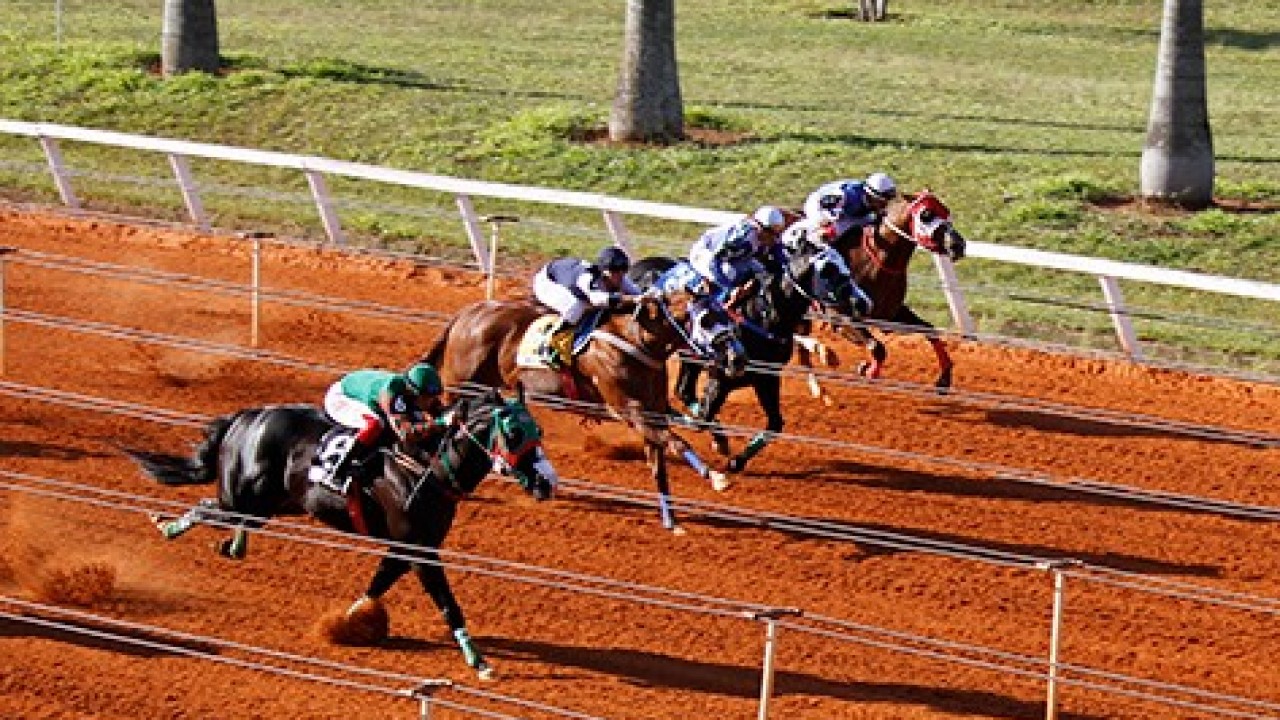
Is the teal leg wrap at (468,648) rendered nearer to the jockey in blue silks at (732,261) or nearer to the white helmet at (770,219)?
the jockey in blue silks at (732,261)

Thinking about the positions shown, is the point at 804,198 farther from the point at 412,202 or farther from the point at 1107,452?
the point at 1107,452

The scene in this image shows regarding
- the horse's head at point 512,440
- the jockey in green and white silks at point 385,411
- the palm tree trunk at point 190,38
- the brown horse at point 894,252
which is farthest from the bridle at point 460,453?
the palm tree trunk at point 190,38

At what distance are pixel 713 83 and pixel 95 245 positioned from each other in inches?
502

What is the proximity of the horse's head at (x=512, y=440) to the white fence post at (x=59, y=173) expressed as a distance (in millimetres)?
14055

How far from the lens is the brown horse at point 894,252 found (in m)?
19.8

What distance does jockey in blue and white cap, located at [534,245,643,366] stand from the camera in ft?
56.9

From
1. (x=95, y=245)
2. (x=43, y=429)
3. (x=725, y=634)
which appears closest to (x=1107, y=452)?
(x=725, y=634)

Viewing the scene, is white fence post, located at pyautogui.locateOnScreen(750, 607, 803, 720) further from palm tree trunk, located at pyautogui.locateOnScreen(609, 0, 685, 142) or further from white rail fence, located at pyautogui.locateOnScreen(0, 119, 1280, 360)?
palm tree trunk, located at pyautogui.locateOnScreen(609, 0, 685, 142)

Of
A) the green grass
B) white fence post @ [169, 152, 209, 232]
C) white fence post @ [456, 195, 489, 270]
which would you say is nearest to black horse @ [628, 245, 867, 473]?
the green grass

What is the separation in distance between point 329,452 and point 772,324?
16.7 ft

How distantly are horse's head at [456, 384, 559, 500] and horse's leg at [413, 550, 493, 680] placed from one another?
0.65 metres

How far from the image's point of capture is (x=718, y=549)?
16453mm

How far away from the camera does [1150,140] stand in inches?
1051

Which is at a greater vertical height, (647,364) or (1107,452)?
(647,364)
